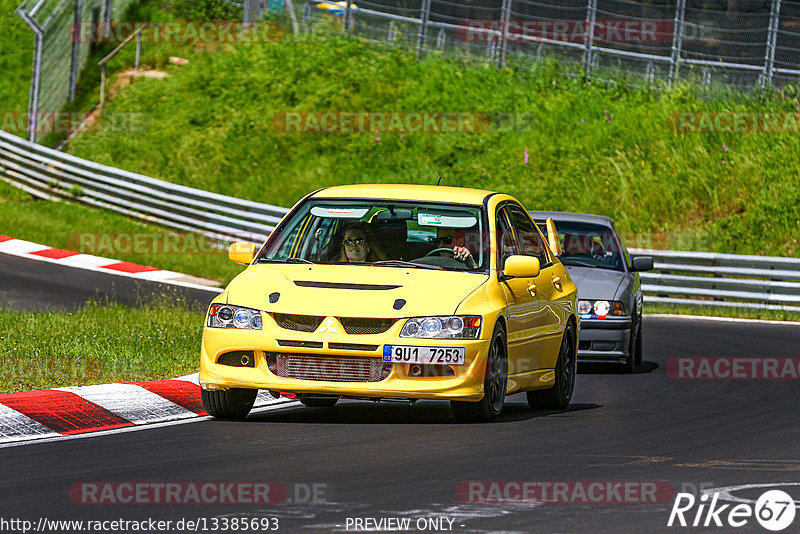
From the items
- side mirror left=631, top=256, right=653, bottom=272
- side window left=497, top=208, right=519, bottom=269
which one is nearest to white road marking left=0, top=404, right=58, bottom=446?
side window left=497, top=208, right=519, bottom=269

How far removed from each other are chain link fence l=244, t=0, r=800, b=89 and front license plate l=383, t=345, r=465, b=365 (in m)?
22.9

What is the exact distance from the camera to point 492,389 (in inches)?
395

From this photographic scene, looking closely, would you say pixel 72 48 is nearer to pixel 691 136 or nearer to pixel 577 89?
pixel 577 89

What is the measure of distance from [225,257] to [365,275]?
55.2ft

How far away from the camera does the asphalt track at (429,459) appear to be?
21.6 feet

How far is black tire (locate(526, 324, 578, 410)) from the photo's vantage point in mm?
11461

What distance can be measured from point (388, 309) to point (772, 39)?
76.6ft

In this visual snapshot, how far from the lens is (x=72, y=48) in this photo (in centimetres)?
3347

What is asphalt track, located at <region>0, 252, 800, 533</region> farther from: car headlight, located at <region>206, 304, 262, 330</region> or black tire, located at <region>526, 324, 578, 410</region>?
car headlight, located at <region>206, 304, 262, 330</region>

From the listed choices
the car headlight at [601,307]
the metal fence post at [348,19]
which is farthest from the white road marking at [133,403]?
the metal fence post at [348,19]

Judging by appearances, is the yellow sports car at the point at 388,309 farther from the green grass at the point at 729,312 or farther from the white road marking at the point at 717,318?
the green grass at the point at 729,312

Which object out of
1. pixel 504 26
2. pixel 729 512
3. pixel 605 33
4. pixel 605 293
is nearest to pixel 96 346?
pixel 605 293

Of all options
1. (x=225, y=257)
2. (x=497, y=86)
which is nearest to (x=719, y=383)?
(x=225, y=257)

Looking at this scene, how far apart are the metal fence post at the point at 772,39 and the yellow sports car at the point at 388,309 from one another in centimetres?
2096
